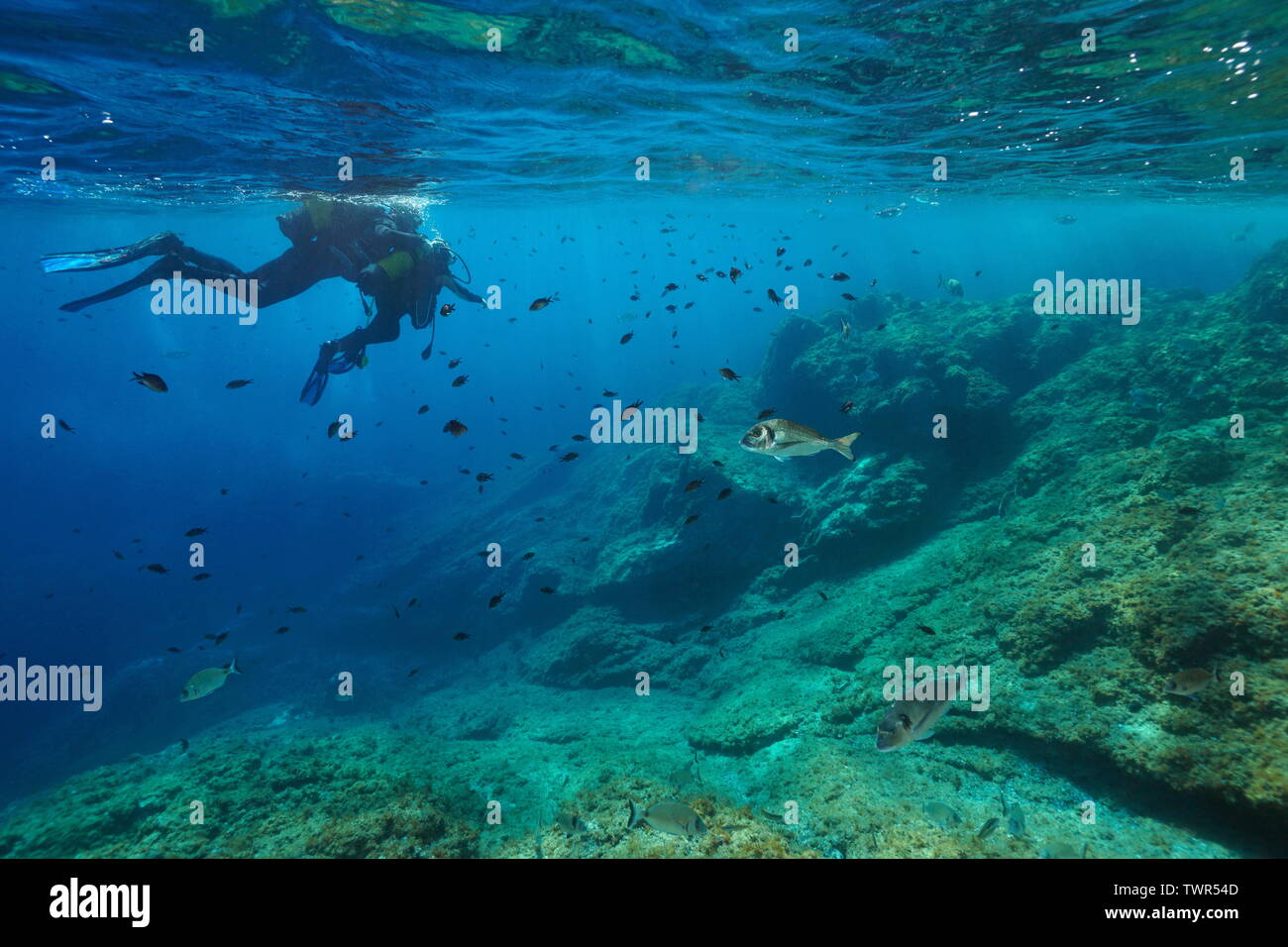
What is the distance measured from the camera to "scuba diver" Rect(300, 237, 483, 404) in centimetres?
1115

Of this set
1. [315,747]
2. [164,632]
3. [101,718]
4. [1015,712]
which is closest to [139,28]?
[315,747]

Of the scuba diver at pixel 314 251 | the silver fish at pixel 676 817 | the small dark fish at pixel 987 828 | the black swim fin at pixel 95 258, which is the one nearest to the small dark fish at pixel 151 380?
the black swim fin at pixel 95 258

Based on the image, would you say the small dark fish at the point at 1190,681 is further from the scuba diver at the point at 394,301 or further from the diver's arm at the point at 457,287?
the diver's arm at the point at 457,287

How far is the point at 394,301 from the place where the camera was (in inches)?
456

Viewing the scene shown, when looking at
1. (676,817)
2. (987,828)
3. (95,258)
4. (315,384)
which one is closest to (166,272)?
(95,258)

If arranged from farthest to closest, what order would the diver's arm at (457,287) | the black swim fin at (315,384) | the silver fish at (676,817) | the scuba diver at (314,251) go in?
1. the diver's arm at (457,287)
2. the black swim fin at (315,384)
3. the scuba diver at (314,251)
4. the silver fish at (676,817)

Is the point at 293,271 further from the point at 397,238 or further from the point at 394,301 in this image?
the point at 394,301

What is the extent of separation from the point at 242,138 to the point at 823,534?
20582 mm

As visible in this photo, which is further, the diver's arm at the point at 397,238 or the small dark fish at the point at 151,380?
the diver's arm at the point at 397,238

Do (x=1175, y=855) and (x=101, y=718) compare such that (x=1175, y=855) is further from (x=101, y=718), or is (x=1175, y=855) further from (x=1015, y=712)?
(x=101, y=718)

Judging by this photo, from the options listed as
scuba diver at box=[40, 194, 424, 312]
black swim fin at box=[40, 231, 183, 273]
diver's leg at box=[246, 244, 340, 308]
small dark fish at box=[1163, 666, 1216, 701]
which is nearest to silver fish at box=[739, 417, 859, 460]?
small dark fish at box=[1163, 666, 1216, 701]

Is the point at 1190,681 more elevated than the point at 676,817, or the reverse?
the point at 1190,681

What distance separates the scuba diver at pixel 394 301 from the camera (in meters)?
11.1

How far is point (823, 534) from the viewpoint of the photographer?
43.8 feet
